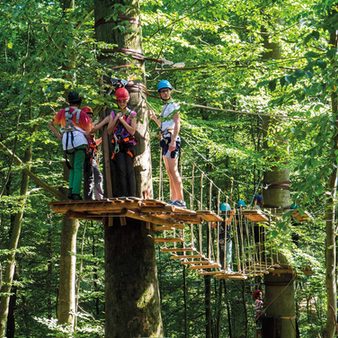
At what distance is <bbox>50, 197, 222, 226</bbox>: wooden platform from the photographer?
11.1ft

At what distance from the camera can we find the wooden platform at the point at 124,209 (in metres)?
3.37

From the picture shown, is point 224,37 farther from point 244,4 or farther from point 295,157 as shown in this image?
point 295,157

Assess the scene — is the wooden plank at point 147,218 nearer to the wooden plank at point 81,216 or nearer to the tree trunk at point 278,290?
the wooden plank at point 81,216

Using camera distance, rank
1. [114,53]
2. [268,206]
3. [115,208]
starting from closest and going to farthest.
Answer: [115,208]
[114,53]
[268,206]

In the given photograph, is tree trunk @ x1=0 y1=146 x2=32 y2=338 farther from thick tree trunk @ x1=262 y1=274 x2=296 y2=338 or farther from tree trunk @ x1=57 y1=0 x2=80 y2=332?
thick tree trunk @ x1=262 y1=274 x2=296 y2=338

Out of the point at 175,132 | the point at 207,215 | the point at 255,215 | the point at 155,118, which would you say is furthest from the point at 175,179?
the point at 255,215

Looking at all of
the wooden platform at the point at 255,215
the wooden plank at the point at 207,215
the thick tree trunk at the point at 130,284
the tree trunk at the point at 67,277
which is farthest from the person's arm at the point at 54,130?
the wooden platform at the point at 255,215

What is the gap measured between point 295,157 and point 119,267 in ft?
14.2

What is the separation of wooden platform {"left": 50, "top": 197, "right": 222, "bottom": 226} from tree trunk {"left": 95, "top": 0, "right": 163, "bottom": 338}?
0.69 feet

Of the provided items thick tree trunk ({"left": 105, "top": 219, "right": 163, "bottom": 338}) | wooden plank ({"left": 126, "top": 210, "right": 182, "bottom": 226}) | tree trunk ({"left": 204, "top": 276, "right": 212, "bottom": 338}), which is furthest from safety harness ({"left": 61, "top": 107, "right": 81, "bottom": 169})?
tree trunk ({"left": 204, "top": 276, "right": 212, "bottom": 338})

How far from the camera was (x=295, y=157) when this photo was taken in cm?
752

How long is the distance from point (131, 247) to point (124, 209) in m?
0.48

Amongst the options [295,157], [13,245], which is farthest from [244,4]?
[13,245]

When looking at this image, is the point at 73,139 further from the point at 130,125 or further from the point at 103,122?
the point at 130,125
